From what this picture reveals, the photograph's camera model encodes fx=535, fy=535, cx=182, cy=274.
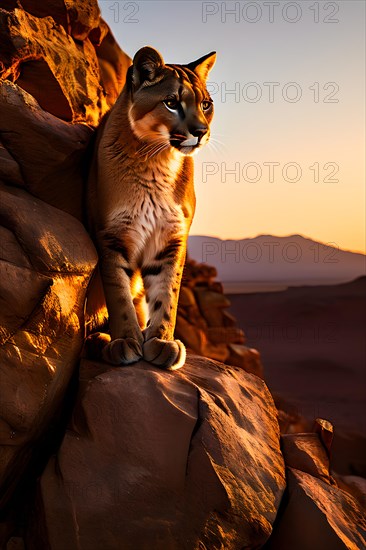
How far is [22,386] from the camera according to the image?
8.46 ft

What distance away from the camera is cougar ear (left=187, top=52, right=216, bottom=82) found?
3.77 meters

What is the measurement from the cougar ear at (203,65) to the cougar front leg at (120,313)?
4.69 feet

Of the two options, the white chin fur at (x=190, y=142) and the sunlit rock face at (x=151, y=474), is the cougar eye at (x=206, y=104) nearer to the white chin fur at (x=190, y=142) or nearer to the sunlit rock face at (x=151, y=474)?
the white chin fur at (x=190, y=142)

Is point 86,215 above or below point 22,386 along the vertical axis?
above

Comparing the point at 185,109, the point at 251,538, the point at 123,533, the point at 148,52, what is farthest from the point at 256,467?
the point at 148,52

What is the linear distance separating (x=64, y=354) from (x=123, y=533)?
938mm

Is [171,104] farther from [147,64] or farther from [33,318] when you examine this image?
[33,318]

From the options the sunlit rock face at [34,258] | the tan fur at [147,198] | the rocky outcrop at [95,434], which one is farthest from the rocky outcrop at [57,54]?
the tan fur at [147,198]

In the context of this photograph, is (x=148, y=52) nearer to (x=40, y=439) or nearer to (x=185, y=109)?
(x=185, y=109)

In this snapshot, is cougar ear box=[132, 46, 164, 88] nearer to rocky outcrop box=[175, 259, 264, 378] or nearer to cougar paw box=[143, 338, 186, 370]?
cougar paw box=[143, 338, 186, 370]

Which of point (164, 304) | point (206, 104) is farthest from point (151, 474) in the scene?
point (206, 104)

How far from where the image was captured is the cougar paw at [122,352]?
3098 mm

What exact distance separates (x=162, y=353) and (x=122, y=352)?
24 centimetres

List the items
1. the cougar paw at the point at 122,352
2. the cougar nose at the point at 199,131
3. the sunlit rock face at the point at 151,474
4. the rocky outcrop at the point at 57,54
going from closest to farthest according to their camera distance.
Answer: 1. the sunlit rock face at the point at 151,474
2. the cougar paw at the point at 122,352
3. the cougar nose at the point at 199,131
4. the rocky outcrop at the point at 57,54
